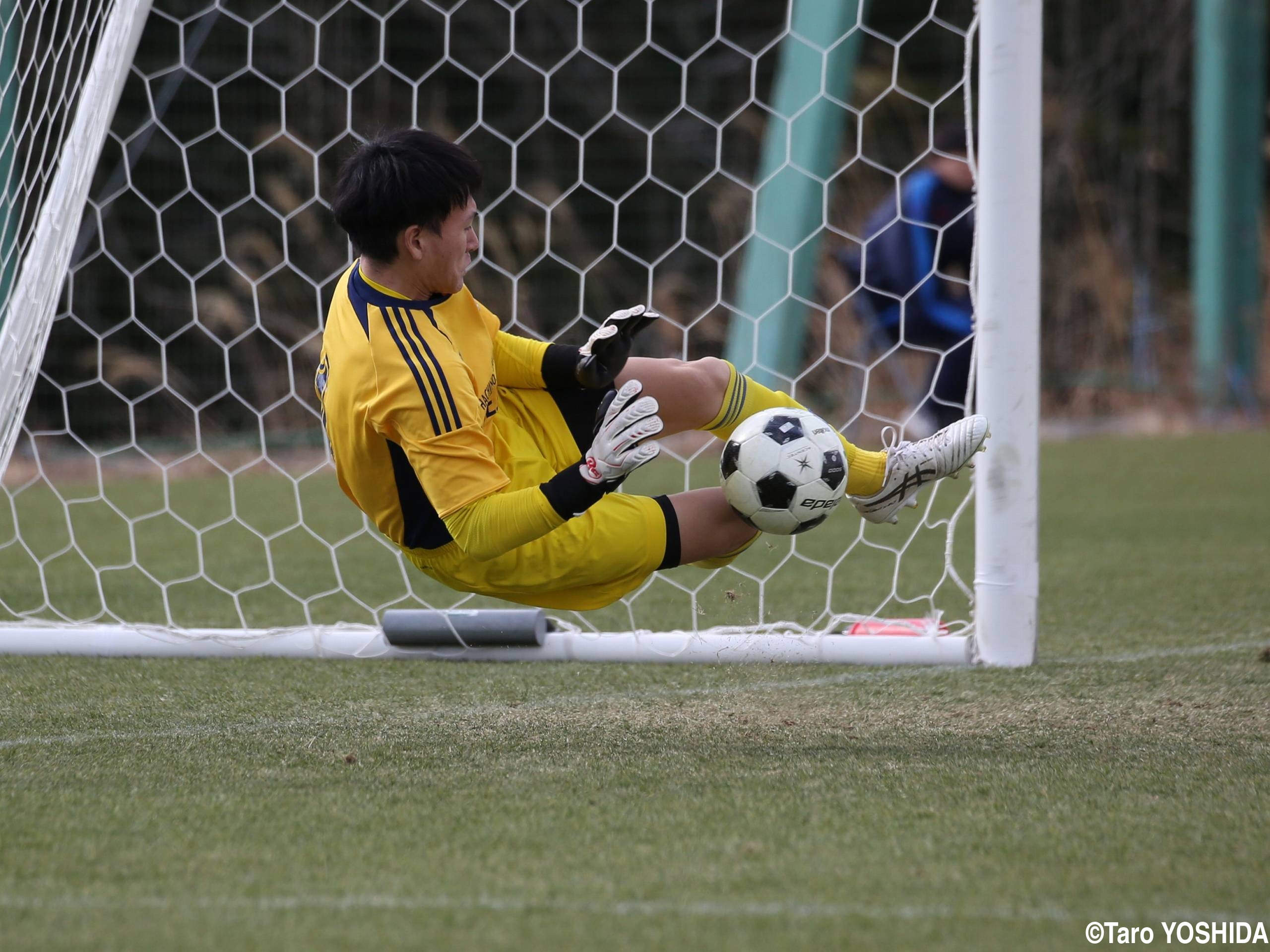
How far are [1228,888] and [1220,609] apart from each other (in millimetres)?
2451

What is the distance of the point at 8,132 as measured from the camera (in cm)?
418

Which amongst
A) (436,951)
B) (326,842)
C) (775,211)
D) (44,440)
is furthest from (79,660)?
(775,211)

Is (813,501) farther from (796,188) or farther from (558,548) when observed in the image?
(796,188)

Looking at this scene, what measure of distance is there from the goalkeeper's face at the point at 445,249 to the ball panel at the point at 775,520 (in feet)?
2.66

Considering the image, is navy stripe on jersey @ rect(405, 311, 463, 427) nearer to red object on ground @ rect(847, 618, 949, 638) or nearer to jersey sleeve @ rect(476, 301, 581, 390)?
jersey sleeve @ rect(476, 301, 581, 390)

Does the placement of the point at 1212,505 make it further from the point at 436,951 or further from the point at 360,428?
the point at 436,951

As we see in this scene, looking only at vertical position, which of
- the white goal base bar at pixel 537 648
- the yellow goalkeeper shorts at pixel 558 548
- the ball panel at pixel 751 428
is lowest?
the white goal base bar at pixel 537 648

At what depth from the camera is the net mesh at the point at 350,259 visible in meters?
4.55

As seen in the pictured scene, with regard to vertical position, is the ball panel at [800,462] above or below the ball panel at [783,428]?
below

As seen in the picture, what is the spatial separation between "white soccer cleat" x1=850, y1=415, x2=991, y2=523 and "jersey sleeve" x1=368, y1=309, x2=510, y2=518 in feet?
3.16

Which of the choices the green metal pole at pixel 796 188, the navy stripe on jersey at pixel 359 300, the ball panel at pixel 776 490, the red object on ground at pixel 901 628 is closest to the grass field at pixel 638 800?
the red object on ground at pixel 901 628

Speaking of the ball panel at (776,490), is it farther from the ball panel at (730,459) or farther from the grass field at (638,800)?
the grass field at (638,800)

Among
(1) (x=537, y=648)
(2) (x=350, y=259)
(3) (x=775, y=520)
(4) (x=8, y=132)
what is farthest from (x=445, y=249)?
(2) (x=350, y=259)

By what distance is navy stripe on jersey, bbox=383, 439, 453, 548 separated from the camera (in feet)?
9.49
